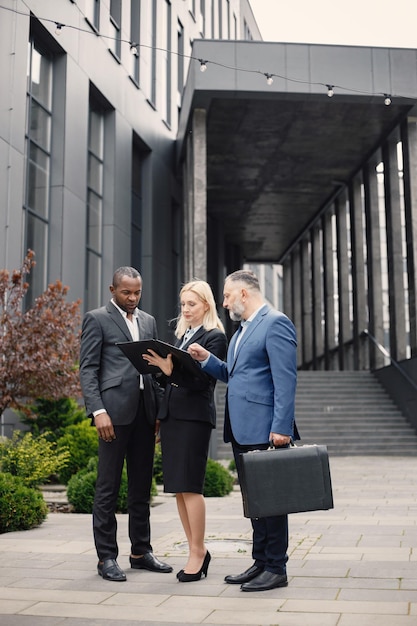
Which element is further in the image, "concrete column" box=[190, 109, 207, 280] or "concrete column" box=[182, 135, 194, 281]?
"concrete column" box=[182, 135, 194, 281]

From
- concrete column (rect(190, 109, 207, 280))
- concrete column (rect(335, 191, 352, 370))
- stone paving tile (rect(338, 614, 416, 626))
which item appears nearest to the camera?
stone paving tile (rect(338, 614, 416, 626))

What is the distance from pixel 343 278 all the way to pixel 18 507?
22974 mm

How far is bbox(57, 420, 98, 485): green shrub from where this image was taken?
1126cm

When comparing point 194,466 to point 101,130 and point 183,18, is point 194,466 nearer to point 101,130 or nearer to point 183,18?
point 101,130

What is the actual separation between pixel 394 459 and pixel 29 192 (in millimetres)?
9754

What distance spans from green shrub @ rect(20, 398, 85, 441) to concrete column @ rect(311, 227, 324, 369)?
2232cm

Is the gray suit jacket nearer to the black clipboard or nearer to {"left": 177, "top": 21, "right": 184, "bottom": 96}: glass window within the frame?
the black clipboard

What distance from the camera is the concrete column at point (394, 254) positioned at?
71.6ft

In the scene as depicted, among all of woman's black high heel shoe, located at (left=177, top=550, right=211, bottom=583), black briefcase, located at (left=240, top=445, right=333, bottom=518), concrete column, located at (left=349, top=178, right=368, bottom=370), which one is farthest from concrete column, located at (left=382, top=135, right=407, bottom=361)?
black briefcase, located at (left=240, top=445, right=333, bottom=518)

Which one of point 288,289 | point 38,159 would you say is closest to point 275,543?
point 38,159

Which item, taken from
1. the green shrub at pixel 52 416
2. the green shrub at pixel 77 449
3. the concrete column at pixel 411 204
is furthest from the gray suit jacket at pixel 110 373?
the concrete column at pixel 411 204

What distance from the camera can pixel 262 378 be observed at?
4633 mm

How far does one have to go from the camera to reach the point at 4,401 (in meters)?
10.4

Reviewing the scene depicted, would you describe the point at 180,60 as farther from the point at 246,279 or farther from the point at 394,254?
the point at 246,279
